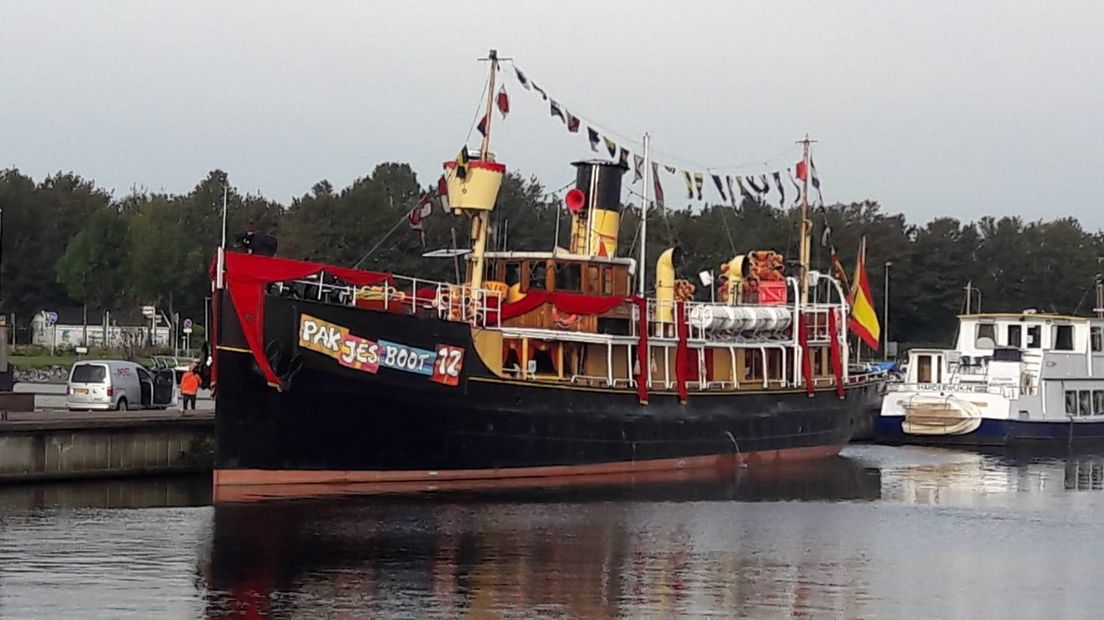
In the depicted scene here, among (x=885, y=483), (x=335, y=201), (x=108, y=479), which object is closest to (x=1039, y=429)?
(x=885, y=483)

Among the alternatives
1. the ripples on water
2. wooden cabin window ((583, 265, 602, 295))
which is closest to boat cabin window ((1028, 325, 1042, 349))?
the ripples on water

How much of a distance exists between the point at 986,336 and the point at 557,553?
32395mm

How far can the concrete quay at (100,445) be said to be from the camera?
3344 centimetres

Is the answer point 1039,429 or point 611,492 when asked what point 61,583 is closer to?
point 611,492

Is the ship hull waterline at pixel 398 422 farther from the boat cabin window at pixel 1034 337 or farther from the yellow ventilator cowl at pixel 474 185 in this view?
the boat cabin window at pixel 1034 337

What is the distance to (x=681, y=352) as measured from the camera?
3962 centimetres

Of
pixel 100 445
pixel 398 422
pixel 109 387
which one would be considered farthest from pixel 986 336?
pixel 100 445

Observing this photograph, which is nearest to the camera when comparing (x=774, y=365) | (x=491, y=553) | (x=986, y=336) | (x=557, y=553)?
(x=491, y=553)

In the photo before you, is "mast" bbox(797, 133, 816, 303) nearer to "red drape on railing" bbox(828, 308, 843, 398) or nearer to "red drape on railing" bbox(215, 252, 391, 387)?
"red drape on railing" bbox(828, 308, 843, 398)

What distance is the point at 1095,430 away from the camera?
5625 centimetres

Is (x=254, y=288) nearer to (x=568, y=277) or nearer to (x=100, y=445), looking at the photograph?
(x=100, y=445)

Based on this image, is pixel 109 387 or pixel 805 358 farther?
pixel 805 358

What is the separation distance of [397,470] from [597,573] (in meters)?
9.91

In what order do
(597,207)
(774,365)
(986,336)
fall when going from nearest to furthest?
(597,207)
(774,365)
(986,336)
